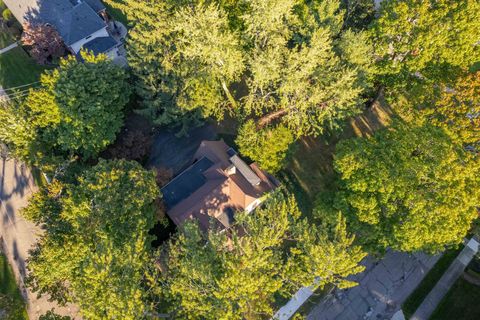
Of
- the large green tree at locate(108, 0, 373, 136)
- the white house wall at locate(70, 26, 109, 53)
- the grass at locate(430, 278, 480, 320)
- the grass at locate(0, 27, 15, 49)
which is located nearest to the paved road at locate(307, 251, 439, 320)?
the grass at locate(430, 278, 480, 320)

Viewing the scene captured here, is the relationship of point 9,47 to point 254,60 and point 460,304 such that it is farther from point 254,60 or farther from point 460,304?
point 460,304

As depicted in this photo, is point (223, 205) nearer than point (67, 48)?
Yes

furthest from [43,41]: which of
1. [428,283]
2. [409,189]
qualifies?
[428,283]

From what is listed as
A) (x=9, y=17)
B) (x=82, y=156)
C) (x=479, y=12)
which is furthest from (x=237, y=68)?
(x=9, y=17)

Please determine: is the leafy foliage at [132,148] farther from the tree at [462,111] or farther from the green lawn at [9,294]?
the tree at [462,111]

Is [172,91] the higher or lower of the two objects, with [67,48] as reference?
lower

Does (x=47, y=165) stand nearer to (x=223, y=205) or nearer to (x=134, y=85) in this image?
(x=134, y=85)
